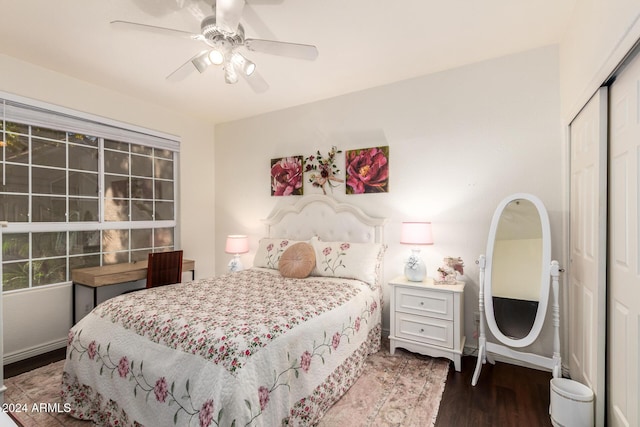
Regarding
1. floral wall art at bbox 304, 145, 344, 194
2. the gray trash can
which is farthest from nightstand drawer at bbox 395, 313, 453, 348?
floral wall art at bbox 304, 145, 344, 194

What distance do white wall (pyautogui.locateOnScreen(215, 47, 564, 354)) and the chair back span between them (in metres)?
1.90

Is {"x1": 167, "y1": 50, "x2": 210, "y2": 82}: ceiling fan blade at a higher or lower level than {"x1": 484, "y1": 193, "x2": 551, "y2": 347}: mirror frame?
higher

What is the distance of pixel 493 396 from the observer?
2.11 metres

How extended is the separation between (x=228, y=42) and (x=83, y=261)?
2.76 meters

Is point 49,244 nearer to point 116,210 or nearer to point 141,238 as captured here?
point 116,210

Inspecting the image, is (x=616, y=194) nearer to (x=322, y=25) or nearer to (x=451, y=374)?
(x=451, y=374)

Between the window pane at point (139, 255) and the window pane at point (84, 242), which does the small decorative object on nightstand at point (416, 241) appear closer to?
the window pane at point (139, 255)

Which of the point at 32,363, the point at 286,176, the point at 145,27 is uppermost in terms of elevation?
the point at 145,27

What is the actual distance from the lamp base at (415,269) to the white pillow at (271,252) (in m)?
1.29

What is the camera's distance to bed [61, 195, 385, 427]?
1389 millimetres

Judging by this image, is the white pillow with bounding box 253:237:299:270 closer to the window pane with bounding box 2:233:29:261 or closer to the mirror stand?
the mirror stand

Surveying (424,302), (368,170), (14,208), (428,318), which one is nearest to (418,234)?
(424,302)

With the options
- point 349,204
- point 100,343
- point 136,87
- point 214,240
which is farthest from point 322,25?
point 214,240

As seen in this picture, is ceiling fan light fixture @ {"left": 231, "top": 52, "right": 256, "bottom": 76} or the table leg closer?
ceiling fan light fixture @ {"left": 231, "top": 52, "right": 256, "bottom": 76}
